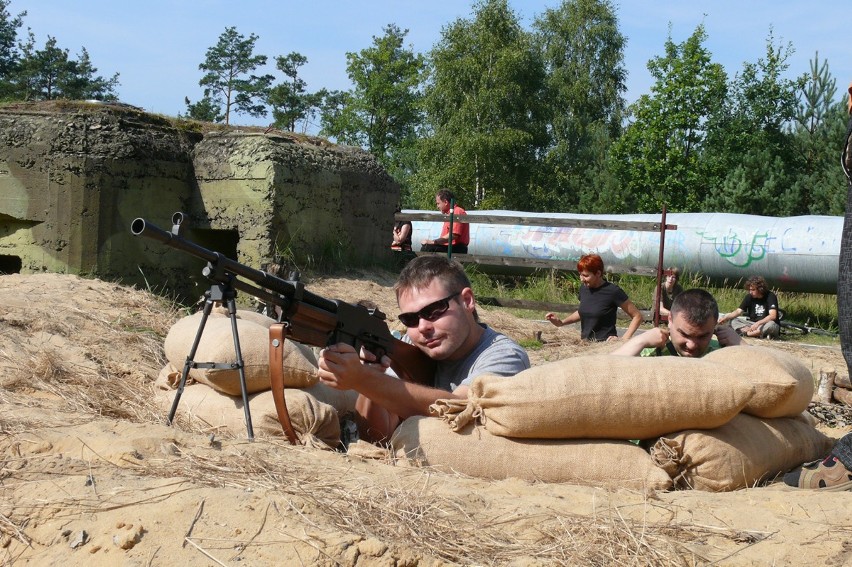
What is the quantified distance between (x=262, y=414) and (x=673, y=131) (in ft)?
90.1

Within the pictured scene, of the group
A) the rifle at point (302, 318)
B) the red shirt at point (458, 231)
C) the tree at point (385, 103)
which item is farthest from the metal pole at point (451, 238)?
the tree at point (385, 103)

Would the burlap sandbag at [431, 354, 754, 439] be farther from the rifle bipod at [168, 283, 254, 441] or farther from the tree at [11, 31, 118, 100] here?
the tree at [11, 31, 118, 100]

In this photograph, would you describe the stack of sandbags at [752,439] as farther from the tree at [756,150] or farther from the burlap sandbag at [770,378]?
the tree at [756,150]

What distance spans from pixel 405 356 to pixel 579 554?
1444 mm

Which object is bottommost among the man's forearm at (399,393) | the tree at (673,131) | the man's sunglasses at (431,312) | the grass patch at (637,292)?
the grass patch at (637,292)

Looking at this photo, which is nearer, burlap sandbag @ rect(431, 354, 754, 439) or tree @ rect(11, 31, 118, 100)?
burlap sandbag @ rect(431, 354, 754, 439)

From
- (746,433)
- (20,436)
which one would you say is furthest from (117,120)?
(746,433)

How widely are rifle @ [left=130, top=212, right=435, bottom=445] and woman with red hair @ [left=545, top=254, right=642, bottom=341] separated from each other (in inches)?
218

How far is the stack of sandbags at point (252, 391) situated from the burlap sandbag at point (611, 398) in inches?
41.8

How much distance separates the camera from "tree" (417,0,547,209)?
108 ft

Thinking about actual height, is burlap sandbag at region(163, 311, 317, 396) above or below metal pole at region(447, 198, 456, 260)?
below

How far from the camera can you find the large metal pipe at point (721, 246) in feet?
51.8

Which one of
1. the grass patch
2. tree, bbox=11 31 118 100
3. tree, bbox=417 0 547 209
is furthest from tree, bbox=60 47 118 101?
the grass patch

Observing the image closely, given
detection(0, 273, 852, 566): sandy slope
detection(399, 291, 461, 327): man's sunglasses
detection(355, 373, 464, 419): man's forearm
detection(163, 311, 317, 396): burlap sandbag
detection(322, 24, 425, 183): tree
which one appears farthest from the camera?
detection(322, 24, 425, 183): tree
